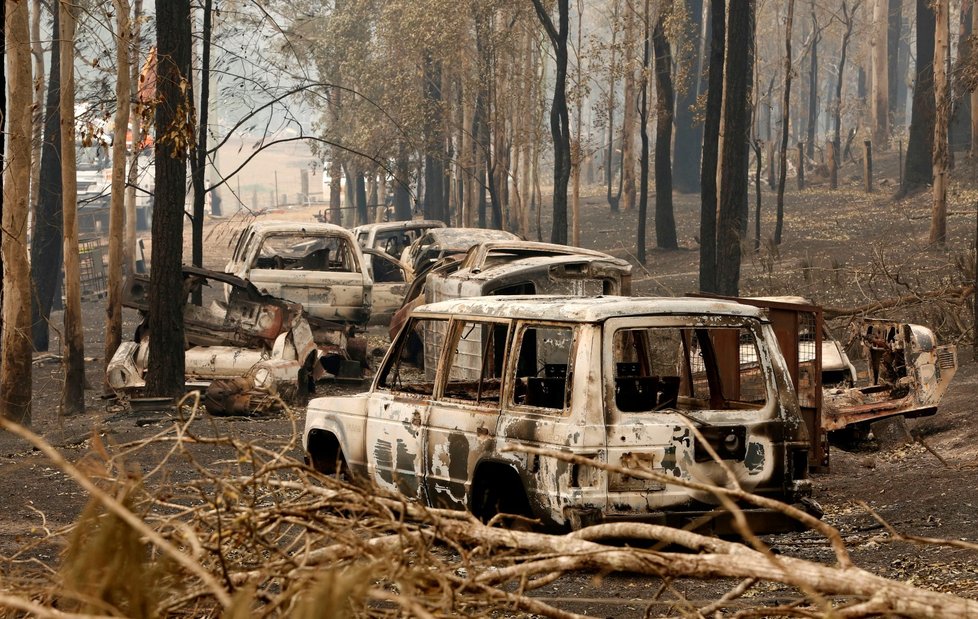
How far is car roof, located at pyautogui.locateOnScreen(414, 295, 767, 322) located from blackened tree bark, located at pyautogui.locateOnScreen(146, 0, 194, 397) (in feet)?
26.9

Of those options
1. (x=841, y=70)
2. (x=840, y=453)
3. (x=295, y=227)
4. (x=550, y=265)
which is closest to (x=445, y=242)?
(x=295, y=227)

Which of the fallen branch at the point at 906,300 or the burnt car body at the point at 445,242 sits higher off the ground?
the burnt car body at the point at 445,242

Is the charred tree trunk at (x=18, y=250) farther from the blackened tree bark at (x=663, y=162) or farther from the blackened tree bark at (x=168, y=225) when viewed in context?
the blackened tree bark at (x=663, y=162)

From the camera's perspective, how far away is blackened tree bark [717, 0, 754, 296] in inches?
863

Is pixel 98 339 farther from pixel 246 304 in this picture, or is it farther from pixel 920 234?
pixel 920 234

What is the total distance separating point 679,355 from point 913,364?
3.10 metres

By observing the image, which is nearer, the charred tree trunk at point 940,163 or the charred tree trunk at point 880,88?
the charred tree trunk at point 940,163

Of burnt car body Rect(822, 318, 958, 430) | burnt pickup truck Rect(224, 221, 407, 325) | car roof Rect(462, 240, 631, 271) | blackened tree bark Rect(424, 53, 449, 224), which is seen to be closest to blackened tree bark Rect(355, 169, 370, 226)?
blackened tree bark Rect(424, 53, 449, 224)

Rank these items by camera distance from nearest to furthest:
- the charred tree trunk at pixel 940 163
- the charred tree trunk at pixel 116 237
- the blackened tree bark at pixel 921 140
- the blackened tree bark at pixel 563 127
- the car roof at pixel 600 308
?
the car roof at pixel 600 308 → the charred tree trunk at pixel 116 237 → the charred tree trunk at pixel 940 163 → the blackened tree bark at pixel 563 127 → the blackened tree bark at pixel 921 140

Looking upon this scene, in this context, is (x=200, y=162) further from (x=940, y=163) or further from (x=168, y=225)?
(x=940, y=163)

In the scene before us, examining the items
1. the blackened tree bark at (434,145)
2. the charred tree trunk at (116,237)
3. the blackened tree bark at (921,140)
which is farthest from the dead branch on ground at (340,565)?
the blackened tree bark at (434,145)

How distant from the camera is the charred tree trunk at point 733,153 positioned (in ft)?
71.9

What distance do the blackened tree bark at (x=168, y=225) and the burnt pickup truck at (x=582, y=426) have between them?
7.03 m

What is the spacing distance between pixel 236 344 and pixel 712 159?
1020cm
